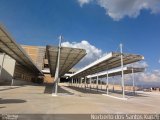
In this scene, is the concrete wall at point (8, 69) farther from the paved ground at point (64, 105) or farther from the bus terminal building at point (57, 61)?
the paved ground at point (64, 105)

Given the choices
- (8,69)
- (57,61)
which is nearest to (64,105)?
(57,61)

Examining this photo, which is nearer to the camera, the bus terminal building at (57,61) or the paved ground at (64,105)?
the paved ground at (64,105)

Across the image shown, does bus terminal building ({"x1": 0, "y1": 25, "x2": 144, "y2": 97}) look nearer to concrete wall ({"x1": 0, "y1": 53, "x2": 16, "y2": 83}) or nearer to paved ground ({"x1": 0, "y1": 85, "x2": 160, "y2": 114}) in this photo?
concrete wall ({"x1": 0, "y1": 53, "x2": 16, "y2": 83})

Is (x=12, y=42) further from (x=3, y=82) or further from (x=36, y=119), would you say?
(x=3, y=82)

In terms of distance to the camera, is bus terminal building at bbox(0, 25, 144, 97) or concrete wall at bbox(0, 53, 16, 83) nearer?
Answer: bus terminal building at bbox(0, 25, 144, 97)

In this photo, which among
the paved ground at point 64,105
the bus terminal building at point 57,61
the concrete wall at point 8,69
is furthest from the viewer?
the concrete wall at point 8,69

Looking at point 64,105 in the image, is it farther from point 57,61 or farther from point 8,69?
point 8,69

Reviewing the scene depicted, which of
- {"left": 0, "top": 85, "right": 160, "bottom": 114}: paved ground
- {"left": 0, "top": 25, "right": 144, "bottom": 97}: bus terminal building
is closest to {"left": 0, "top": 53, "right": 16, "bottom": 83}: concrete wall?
{"left": 0, "top": 25, "right": 144, "bottom": 97}: bus terminal building

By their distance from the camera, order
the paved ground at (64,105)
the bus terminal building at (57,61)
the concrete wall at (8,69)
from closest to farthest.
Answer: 1. the paved ground at (64,105)
2. the bus terminal building at (57,61)
3. the concrete wall at (8,69)

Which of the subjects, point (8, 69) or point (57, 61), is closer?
point (57, 61)

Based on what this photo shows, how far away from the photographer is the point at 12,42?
66.8 ft

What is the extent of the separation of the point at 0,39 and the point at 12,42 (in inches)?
56.4

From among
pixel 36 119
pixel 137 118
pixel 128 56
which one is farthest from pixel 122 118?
pixel 128 56

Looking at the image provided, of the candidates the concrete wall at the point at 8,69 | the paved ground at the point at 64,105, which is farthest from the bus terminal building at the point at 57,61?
the paved ground at the point at 64,105
